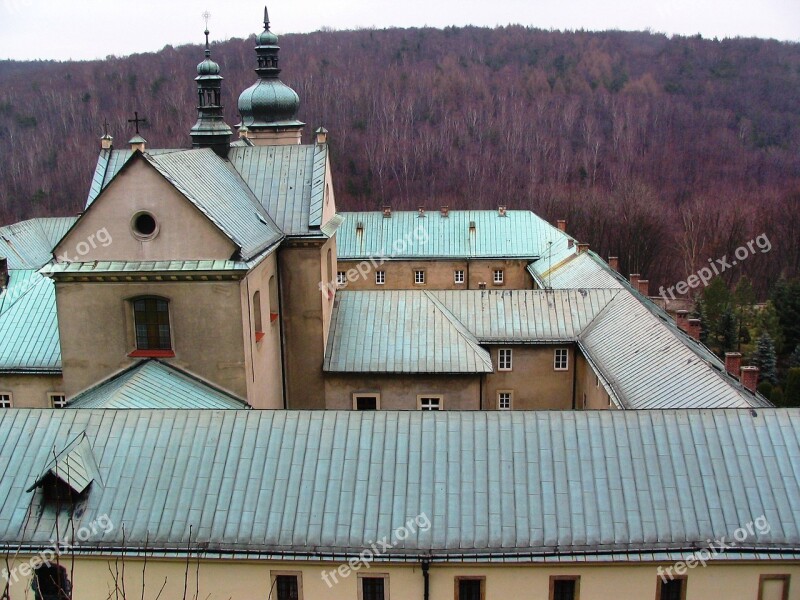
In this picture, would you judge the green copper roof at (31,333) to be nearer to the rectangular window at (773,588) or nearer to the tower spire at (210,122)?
the tower spire at (210,122)

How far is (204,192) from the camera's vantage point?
23.2 m

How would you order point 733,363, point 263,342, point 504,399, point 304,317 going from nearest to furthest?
1. point 733,363
2. point 263,342
3. point 304,317
4. point 504,399

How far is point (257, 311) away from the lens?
24.5 metres

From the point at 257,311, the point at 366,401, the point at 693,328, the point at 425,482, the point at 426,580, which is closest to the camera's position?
the point at 426,580

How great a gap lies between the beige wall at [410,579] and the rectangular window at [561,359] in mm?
15555

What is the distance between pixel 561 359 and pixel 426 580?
16.6 meters

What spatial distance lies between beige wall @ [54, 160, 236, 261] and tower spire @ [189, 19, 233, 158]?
756 cm

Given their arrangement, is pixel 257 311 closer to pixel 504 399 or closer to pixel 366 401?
pixel 366 401

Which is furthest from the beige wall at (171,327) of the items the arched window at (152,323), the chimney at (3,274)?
the chimney at (3,274)

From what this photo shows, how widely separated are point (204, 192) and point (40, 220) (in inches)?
1407

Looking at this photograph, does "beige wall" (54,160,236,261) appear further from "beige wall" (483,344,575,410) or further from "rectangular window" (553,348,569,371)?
"rectangular window" (553,348,569,371)

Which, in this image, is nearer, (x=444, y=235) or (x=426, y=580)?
(x=426, y=580)

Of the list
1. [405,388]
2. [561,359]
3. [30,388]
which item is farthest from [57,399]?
[561,359]

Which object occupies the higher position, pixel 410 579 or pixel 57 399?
pixel 57 399
